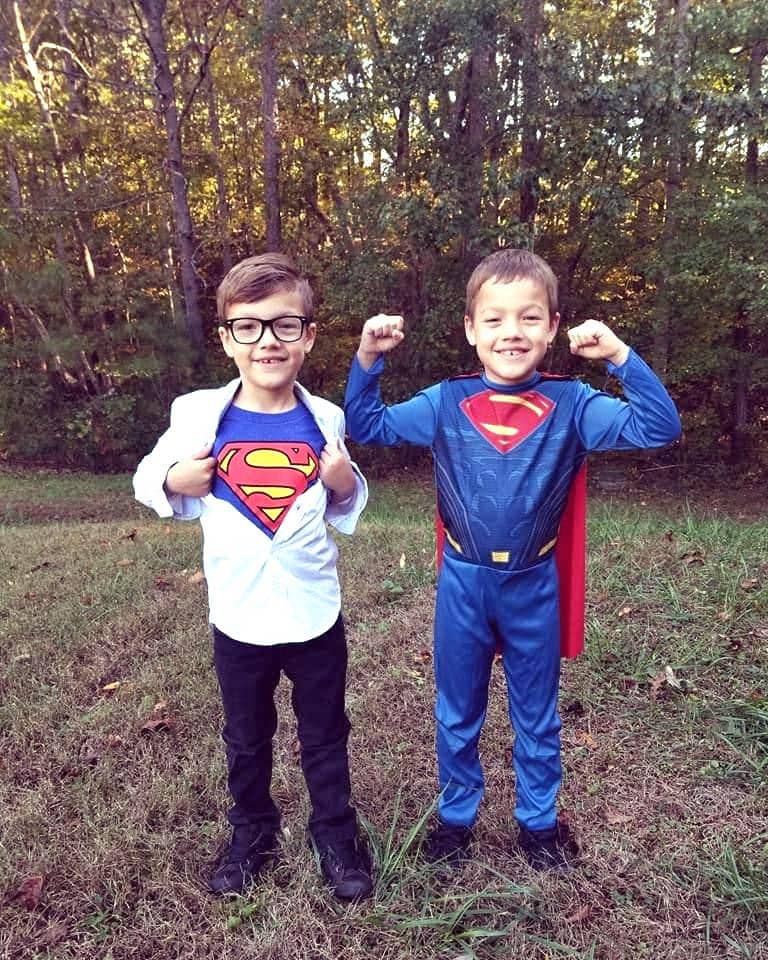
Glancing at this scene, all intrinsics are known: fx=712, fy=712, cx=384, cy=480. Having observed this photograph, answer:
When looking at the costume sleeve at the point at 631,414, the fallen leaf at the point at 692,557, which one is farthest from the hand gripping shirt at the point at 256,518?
the fallen leaf at the point at 692,557

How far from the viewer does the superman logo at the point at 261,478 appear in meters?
2.13

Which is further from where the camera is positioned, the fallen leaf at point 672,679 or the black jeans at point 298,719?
A: the fallen leaf at point 672,679

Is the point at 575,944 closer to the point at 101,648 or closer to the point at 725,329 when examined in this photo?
the point at 101,648

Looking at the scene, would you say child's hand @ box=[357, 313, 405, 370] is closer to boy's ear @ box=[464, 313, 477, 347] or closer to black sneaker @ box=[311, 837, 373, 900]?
boy's ear @ box=[464, 313, 477, 347]

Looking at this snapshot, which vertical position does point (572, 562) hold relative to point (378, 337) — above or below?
below

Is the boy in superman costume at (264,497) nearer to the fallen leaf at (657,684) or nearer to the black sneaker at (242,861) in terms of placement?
the black sneaker at (242,861)

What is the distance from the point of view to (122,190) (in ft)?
46.6

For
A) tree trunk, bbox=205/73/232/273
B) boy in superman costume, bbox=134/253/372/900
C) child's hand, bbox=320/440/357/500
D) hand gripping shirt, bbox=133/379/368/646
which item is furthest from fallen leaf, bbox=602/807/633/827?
tree trunk, bbox=205/73/232/273

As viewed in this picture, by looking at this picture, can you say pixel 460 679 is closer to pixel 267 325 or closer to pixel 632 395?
pixel 632 395

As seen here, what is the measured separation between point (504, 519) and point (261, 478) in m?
0.75

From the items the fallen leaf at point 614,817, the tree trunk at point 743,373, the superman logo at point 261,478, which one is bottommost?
the tree trunk at point 743,373

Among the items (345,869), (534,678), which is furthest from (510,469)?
(345,869)

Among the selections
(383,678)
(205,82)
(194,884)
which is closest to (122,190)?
(205,82)

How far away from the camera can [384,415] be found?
2.29 m
